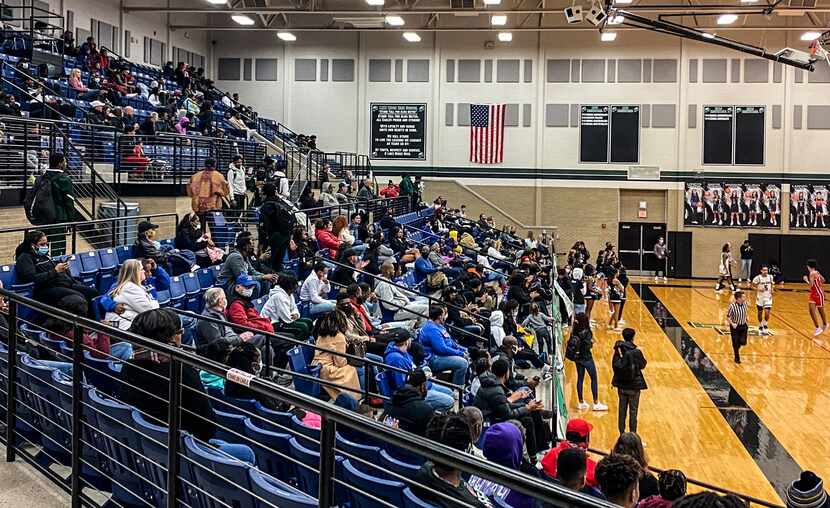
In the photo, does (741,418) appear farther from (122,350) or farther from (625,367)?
(122,350)

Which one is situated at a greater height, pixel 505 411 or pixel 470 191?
pixel 470 191

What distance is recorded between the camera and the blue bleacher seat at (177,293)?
8.45 metres

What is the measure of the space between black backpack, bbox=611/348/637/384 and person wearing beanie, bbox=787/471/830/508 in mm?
4370

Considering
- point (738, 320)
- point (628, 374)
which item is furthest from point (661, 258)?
point (628, 374)

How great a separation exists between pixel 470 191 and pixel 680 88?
26.8 feet

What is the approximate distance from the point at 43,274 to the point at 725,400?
10303mm

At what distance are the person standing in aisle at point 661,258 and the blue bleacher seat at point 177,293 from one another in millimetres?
21763

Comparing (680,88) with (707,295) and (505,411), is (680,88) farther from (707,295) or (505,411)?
(505,411)

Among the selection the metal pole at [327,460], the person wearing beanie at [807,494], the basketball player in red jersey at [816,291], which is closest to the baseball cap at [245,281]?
Result: the person wearing beanie at [807,494]

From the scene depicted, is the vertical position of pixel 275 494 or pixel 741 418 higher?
pixel 275 494

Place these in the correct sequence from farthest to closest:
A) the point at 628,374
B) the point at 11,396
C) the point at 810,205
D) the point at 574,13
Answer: the point at 810,205 < the point at 574,13 < the point at 628,374 < the point at 11,396

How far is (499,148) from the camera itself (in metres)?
28.0

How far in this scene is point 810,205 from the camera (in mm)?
27016

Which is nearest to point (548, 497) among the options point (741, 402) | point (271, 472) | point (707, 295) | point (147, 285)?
point (271, 472)
